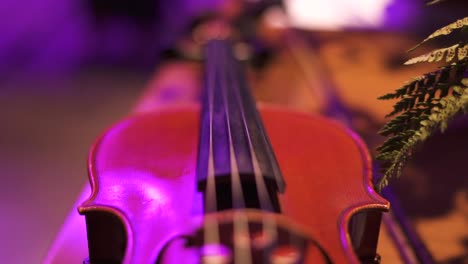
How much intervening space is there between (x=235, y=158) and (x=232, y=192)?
5 cm

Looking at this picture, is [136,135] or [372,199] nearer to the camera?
[372,199]

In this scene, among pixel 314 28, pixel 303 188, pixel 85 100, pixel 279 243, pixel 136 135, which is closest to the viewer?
pixel 279 243

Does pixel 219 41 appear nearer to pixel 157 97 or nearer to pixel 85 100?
pixel 157 97

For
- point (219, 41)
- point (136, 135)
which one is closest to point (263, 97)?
point (219, 41)

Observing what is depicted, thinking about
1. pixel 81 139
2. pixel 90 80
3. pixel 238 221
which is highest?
pixel 90 80

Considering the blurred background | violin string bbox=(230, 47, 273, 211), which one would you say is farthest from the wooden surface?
violin string bbox=(230, 47, 273, 211)

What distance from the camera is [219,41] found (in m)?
0.96

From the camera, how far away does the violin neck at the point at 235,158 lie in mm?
434

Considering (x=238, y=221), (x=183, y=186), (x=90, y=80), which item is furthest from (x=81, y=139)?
(x=238, y=221)

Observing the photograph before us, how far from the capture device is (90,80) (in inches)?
64.8

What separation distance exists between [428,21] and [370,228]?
0.67m

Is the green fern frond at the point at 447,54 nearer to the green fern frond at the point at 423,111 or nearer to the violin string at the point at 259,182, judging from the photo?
the green fern frond at the point at 423,111

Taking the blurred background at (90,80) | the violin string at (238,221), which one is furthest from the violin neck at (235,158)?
the blurred background at (90,80)

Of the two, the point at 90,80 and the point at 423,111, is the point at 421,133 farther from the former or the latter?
the point at 90,80
